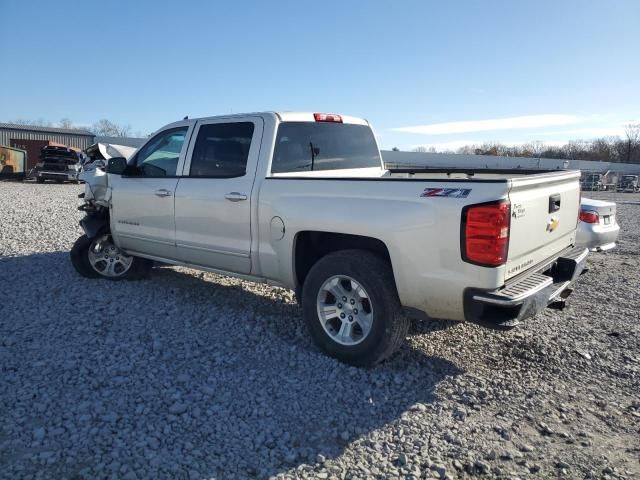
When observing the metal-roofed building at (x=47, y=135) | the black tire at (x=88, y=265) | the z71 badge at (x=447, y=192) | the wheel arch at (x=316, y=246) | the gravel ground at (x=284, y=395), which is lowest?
the gravel ground at (x=284, y=395)

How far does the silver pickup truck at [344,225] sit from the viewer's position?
3424mm

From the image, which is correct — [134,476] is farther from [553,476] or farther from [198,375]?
[553,476]

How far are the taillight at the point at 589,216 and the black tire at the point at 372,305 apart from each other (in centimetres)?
447

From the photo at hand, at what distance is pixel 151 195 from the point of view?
18.7 ft

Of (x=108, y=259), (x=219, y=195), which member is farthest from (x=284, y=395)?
(x=108, y=259)

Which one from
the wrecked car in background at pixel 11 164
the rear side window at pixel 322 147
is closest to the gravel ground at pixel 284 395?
the rear side window at pixel 322 147

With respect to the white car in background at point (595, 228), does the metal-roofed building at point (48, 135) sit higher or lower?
higher

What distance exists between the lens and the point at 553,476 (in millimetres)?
2791

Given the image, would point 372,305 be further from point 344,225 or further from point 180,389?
point 180,389

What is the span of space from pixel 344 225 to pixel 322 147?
1.47 metres

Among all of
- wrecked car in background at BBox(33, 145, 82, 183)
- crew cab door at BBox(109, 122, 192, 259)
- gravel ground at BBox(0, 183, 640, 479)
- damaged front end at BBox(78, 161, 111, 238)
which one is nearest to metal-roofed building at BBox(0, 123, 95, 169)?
wrecked car in background at BBox(33, 145, 82, 183)

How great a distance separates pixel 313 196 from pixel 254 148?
97 centimetres

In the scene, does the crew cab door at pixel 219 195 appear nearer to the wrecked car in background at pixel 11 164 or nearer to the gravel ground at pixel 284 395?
the gravel ground at pixel 284 395

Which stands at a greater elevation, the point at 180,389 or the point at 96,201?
the point at 96,201
